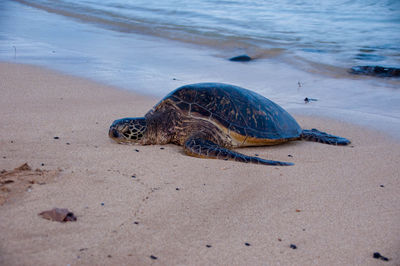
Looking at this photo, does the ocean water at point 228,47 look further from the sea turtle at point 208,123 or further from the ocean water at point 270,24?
the sea turtle at point 208,123

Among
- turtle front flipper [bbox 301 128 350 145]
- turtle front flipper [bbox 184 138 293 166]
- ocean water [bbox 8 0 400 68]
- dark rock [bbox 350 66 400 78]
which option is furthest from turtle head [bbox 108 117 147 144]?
ocean water [bbox 8 0 400 68]

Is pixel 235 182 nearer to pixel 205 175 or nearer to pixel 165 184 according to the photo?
pixel 205 175

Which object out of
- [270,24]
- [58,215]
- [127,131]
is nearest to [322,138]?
[127,131]

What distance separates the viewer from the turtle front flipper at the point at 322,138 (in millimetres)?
4723

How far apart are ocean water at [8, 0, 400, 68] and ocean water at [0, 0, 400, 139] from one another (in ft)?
0.12

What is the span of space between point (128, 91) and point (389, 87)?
192 inches

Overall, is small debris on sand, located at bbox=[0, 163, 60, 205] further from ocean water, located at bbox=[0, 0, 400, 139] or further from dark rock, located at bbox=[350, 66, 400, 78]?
dark rock, located at bbox=[350, 66, 400, 78]

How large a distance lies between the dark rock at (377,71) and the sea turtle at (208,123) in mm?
4739

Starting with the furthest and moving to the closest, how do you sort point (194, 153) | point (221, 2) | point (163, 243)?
point (221, 2), point (194, 153), point (163, 243)

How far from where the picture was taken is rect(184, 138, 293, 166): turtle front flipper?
385 centimetres

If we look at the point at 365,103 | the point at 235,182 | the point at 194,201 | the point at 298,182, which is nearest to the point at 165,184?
the point at 194,201

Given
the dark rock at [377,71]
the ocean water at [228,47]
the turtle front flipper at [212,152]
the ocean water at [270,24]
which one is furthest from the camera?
the ocean water at [270,24]

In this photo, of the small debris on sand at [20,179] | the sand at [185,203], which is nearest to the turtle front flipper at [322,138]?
the sand at [185,203]

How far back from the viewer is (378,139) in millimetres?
4910
